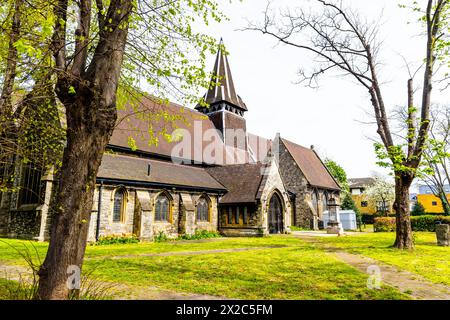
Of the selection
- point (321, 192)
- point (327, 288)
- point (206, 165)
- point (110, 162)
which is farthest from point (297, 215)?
point (327, 288)

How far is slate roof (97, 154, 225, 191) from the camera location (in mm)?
17359

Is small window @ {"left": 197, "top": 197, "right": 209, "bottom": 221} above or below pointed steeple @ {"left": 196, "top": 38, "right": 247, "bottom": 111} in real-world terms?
below

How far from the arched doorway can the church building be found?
0.27 feet

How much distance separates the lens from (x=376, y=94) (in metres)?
14.5

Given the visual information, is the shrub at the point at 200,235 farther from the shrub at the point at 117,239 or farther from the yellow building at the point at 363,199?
the yellow building at the point at 363,199

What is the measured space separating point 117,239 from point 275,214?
511 inches

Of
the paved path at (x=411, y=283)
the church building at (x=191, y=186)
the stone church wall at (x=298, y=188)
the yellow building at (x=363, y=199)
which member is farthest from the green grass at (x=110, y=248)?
the yellow building at (x=363, y=199)

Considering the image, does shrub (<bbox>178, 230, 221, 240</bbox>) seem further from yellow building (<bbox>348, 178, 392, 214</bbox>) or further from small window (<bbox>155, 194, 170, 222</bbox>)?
yellow building (<bbox>348, 178, 392, 214</bbox>)

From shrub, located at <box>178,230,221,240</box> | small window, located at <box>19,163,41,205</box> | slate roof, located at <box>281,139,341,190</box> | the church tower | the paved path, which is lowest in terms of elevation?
shrub, located at <box>178,230,221,240</box>

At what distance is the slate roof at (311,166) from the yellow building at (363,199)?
75.4ft

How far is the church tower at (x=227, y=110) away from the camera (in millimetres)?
32062

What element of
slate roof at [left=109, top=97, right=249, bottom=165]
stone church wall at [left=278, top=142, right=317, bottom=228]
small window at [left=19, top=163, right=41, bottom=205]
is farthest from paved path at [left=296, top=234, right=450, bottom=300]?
stone church wall at [left=278, top=142, right=317, bottom=228]

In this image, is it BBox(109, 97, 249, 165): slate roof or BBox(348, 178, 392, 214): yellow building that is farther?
BBox(348, 178, 392, 214): yellow building
